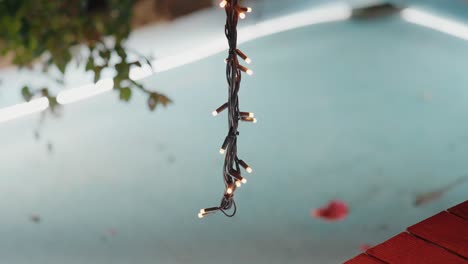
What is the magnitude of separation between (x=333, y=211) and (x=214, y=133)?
73 centimetres

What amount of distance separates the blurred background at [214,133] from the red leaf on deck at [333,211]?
12 mm

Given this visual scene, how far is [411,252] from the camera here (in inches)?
63.1

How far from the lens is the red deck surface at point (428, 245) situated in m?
1.58

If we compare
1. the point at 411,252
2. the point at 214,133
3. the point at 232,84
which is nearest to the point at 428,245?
the point at 411,252

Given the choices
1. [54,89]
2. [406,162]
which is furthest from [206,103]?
[406,162]

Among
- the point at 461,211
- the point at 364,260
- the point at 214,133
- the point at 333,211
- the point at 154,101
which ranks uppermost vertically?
the point at 214,133

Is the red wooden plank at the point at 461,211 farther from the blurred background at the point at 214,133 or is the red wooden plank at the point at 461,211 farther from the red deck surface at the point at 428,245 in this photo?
the blurred background at the point at 214,133

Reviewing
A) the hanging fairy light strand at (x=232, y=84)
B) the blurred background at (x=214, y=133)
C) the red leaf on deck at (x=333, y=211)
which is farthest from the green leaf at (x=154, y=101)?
the red leaf on deck at (x=333, y=211)

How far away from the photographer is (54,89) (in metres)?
3.71

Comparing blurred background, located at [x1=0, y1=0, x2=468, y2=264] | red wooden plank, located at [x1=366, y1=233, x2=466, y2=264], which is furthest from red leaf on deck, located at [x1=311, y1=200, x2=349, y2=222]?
red wooden plank, located at [x1=366, y1=233, x2=466, y2=264]

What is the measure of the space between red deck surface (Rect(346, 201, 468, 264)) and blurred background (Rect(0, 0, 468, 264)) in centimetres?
67

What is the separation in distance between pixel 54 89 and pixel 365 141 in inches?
58.7

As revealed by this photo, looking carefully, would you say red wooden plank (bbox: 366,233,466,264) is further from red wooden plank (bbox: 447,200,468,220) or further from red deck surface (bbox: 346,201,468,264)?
red wooden plank (bbox: 447,200,468,220)

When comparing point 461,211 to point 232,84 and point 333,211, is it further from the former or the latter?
point 333,211
